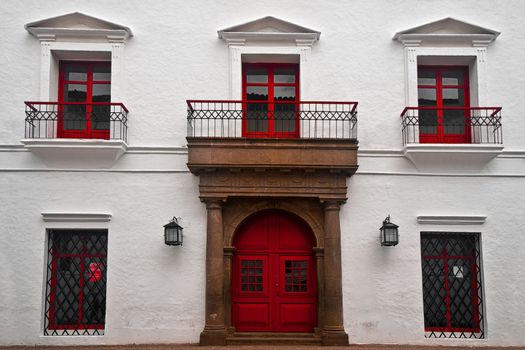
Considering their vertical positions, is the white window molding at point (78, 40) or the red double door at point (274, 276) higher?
the white window molding at point (78, 40)

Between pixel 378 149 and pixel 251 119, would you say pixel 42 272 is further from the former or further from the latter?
pixel 378 149

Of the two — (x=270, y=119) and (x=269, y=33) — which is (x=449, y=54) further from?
(x=270, y=119)

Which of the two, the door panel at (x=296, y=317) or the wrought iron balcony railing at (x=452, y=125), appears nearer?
the door panel at (x=296, y=317)

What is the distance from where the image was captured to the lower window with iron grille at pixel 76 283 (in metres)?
11.0

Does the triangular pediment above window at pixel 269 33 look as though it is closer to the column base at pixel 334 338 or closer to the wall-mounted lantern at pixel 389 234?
the wall-mounted lantern at pixel 389 234

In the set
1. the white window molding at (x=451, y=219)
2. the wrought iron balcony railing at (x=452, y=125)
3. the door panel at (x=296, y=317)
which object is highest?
the wrought iron balcony railing at (x=452, y=125)

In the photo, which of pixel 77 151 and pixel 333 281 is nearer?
pixel 333 281

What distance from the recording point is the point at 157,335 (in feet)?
35.4

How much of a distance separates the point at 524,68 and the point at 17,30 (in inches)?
395

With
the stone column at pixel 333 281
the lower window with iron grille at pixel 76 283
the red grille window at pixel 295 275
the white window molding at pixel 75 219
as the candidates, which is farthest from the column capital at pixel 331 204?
the lower window with iron grille at pixel 76 283

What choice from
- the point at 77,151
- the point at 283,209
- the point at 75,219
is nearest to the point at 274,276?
the point at 283,209

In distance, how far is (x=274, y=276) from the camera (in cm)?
1123

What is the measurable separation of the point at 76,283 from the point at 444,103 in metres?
8.05

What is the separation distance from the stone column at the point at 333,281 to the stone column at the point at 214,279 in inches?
75.7
